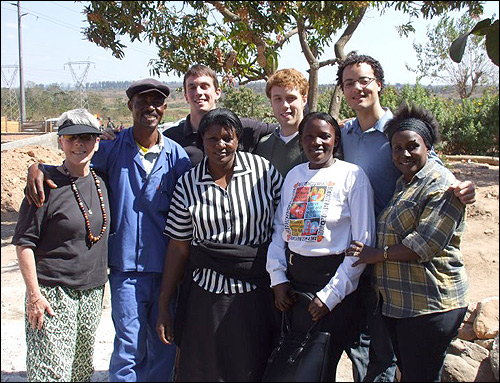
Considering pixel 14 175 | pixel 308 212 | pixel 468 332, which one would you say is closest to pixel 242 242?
pixel 308 212

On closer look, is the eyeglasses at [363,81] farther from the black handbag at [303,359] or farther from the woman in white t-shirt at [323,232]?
the black handbag at [303,359]

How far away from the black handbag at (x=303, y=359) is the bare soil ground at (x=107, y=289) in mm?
1422

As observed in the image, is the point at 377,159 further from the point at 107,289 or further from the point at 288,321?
the point at 107,289

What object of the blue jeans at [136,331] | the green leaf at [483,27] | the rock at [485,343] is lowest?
the rock at [485,343]

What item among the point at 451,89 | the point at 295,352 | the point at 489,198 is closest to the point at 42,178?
the point at 295,352

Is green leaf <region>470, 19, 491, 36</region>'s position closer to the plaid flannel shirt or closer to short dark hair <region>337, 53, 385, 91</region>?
the plaid flannel shirt

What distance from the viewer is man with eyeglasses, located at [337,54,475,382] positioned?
250 centimetres

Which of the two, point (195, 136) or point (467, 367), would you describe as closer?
point (467, 367)

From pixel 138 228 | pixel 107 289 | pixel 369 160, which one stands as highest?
pixel 369 160

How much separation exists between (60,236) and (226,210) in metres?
0.84

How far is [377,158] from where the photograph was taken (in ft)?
8.58

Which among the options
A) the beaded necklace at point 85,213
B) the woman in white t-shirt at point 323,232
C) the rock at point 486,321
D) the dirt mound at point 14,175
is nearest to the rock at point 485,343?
the rock at point 486,321

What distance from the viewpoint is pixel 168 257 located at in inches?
106

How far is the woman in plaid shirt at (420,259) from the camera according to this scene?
7.13ft
